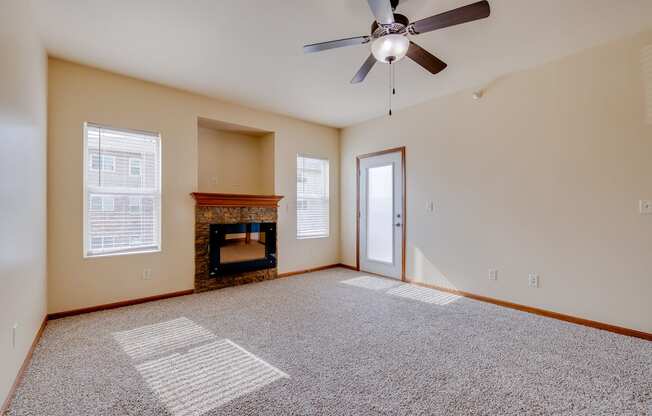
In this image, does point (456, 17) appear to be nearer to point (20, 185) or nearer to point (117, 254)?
point (20, 185)

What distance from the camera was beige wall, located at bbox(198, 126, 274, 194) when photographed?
15.1 feet

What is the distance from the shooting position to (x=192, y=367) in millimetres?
2121

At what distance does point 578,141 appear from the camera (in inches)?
116

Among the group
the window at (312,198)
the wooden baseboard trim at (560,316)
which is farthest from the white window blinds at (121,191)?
the wooden baseboard trim at (560,316)

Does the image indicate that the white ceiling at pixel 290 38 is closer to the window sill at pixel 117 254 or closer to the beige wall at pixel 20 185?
the beige wall at pixel 20 185

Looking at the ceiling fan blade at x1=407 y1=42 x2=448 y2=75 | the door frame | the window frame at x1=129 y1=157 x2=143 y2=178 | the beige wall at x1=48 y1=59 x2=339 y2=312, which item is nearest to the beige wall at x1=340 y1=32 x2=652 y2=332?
the door frame

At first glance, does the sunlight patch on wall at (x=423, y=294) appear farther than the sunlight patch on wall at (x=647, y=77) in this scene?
Yes

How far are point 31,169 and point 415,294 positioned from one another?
13.2ft

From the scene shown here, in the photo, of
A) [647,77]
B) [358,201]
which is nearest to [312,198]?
[358,201]

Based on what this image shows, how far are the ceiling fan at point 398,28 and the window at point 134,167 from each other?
8.24ft

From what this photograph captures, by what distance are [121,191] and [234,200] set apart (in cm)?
133

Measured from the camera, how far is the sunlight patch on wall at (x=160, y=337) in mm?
2375

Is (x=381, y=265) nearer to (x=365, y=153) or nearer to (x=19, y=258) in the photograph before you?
(x=365, y=153)

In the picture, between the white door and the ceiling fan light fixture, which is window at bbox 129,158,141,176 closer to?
the ceiling fan light fixture
